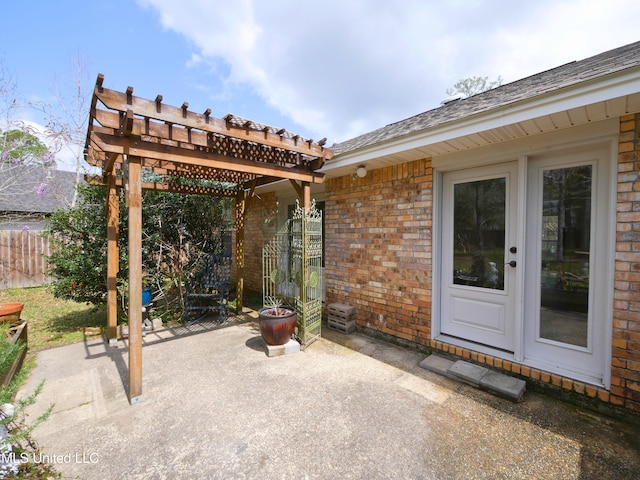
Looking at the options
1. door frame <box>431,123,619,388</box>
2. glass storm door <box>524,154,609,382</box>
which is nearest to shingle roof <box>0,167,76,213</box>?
door frame <box>431,123,619,388</box>

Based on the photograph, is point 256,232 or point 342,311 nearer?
point 342,311

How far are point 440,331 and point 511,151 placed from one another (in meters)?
2.47

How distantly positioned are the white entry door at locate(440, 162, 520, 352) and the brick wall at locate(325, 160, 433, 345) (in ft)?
0.98

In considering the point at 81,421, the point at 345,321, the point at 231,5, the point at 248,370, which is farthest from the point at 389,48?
the point at 81,421

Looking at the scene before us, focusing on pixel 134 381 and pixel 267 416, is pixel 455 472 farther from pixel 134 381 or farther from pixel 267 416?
pixel 134 381

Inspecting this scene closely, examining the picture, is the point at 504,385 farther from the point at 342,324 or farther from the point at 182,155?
the point at 182,155

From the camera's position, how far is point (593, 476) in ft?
6.23

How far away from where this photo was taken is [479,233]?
11.7ft

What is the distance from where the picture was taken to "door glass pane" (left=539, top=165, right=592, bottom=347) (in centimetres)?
280

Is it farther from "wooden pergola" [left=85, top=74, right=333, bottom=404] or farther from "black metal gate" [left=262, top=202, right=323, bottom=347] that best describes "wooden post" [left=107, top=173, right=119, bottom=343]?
"black metal gate" [left=262, top=202, right=323, bottom=347]

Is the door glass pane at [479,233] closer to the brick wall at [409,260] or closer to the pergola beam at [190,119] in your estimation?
the brick wall at [409,260]

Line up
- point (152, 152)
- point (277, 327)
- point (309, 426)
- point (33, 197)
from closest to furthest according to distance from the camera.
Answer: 1. point (309, 426)
2. point (152, 152)
3. point (277, 327)
4. point (33, 197)

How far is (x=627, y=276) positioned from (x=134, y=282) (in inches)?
182

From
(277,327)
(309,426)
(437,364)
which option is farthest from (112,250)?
(437,364)
